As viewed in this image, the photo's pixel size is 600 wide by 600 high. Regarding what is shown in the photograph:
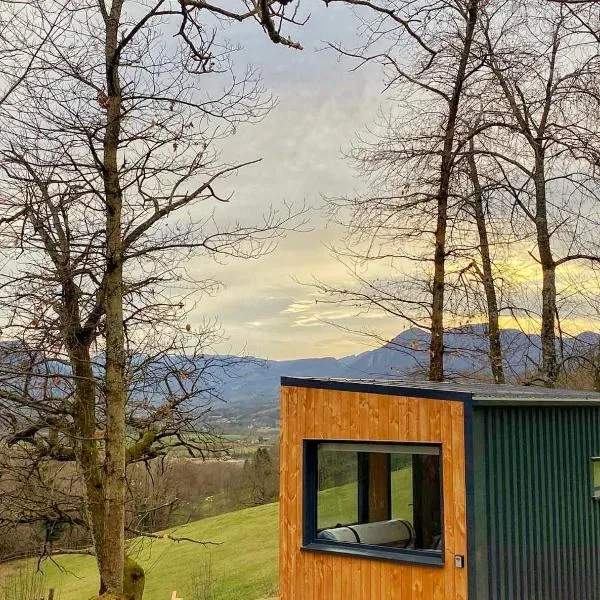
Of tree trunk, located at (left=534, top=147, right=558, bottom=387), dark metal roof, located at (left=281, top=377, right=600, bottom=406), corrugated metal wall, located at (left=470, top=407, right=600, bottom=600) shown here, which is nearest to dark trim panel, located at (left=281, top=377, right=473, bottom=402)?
dark metal roof, located at (left=281, top=377, right=600, bottom=406)

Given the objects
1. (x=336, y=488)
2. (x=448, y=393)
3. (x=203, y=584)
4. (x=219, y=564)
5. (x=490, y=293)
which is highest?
(x=490, y=293)

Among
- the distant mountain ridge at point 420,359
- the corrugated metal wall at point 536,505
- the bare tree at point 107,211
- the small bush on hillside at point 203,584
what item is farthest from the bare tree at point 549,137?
the small bush on hillside at point 203,584

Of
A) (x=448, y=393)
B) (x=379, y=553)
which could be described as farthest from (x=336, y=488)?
(x=448, y=393)

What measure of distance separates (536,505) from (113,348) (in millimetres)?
4338

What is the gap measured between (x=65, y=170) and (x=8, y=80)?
1140 mm

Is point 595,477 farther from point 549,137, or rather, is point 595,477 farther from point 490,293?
point 549,137

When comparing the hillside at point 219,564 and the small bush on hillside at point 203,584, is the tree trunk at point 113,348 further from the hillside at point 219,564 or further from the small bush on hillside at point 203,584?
the hillside at point 219,564

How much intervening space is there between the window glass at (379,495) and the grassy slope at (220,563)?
9629 mm

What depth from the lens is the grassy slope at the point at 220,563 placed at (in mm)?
18528

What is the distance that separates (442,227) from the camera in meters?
11.2

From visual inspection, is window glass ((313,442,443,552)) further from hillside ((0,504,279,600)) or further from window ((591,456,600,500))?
hillside ((0,504,279,600))

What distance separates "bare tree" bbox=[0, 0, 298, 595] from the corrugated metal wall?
11.4 feet

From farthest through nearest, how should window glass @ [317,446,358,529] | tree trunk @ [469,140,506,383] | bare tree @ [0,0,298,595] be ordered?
tree trunk @ [469,140,506,383]
bare tree @ [0,0,298,595]
window glass @ [317,446,358,529]

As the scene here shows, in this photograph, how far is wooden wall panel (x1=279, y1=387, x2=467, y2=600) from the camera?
5.61 meters
